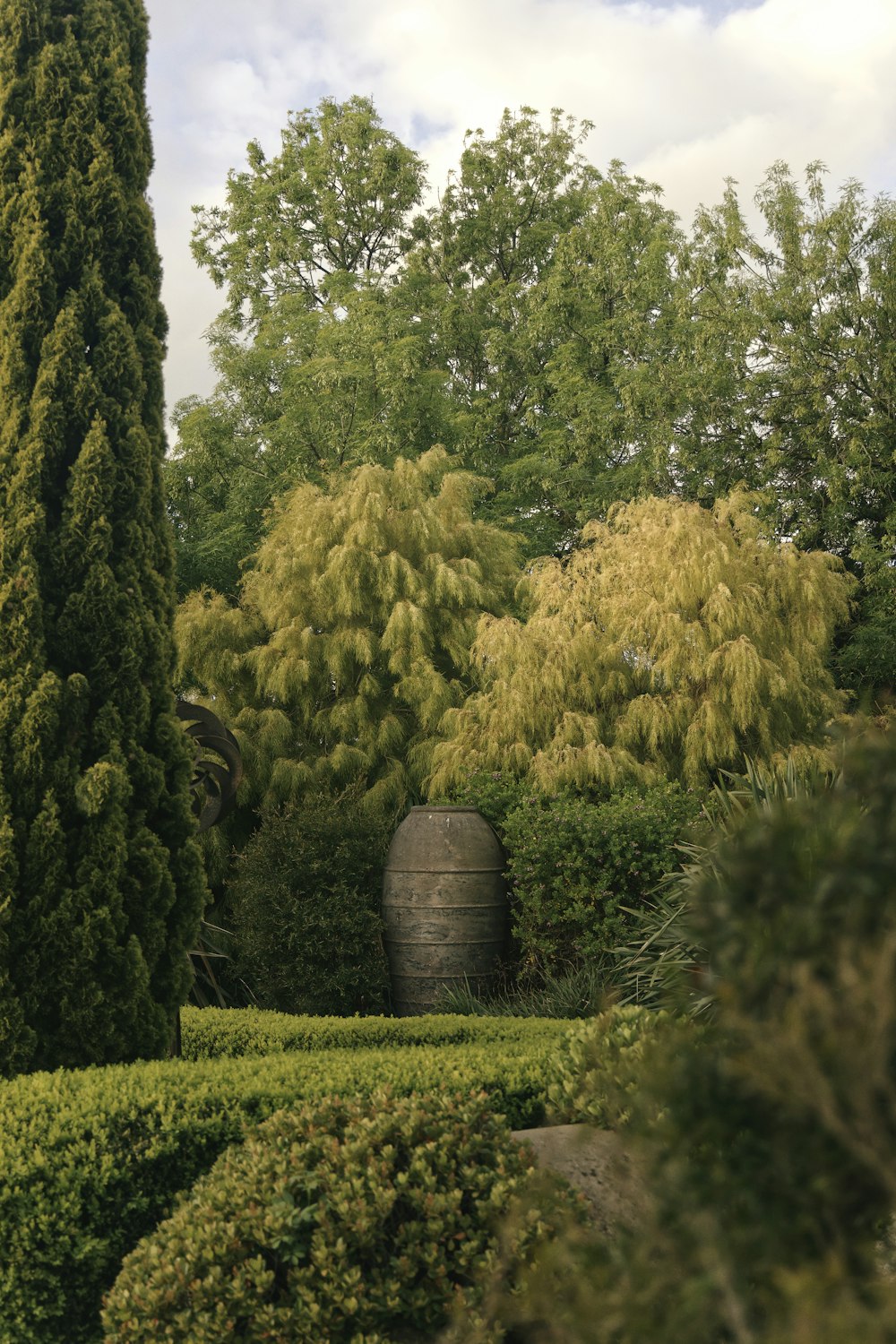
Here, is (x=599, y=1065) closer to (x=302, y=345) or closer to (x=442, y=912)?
(x=442, y=912)

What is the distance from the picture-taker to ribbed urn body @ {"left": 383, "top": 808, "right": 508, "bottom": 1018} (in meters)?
9.40

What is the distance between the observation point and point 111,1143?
4266 mm

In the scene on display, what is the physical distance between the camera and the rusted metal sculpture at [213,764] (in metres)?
7.37

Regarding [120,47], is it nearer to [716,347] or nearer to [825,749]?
[825,749]

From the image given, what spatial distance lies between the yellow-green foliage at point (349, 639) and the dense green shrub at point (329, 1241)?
27.7 feet

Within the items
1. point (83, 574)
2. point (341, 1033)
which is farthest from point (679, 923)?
point (83, 574)

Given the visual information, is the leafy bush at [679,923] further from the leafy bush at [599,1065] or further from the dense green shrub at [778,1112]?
the dense green shrub at [778,1112]

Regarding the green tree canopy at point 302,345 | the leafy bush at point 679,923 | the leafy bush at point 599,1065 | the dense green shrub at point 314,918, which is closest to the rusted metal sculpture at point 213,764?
the dense green shrub at point 314,918

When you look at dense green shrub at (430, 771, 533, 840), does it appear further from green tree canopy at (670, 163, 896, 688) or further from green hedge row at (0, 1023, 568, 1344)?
green tree canopy at (670, 163, 896, 688)

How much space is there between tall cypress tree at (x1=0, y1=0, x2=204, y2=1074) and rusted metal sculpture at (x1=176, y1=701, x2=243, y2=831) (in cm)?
140

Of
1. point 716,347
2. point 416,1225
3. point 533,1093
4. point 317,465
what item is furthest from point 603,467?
point 416,1225

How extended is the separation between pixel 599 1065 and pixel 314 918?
5.74m

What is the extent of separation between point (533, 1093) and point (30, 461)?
3.78 meters

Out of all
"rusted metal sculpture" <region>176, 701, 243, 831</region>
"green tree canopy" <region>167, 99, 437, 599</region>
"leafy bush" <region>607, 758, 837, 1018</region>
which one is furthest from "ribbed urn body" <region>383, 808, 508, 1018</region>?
"green tree canopy" <region>167, 99, 437, 599</region>
